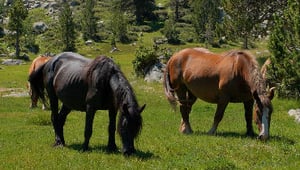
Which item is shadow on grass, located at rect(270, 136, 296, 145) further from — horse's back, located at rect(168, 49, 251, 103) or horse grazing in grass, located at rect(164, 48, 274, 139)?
horse's back, located at rect(168, 49, 251, 103)

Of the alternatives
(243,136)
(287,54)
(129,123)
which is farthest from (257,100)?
(287,54)

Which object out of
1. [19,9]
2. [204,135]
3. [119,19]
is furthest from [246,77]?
[119,19]

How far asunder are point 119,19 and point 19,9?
28.6 metres

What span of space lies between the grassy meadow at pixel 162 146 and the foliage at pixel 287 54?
147 cm

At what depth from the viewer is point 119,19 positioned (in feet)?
386

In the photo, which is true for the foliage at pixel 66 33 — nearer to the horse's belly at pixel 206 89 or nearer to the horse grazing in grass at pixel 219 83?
the horse grazing in grass at pixel 219 83

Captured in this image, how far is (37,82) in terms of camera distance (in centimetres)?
1522

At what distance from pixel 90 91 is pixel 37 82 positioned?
326 cm

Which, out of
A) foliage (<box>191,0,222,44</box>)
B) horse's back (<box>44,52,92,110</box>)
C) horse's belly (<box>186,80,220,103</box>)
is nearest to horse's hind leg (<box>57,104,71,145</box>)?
horse's back (<box>44,52,92,110</box>)

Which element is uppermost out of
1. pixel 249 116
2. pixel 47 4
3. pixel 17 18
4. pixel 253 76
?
pixel 253 76

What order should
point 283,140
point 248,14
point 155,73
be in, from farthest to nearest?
point 248,14
point 155,73
point 283,140

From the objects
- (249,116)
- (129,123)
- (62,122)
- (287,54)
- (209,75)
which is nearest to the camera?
(129,123)

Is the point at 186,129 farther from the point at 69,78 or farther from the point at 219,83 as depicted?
the point at 69,78

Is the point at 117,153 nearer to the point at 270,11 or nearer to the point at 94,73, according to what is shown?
the point at 94,73
